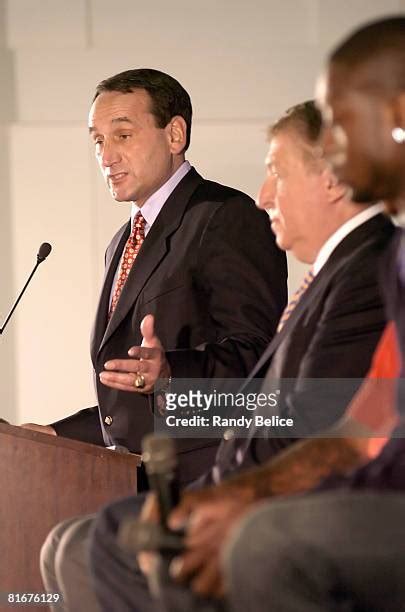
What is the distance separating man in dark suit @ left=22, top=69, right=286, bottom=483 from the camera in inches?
135

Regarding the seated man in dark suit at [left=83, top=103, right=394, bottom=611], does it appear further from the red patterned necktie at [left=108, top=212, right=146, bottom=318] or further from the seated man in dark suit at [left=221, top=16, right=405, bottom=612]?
the red patterned necktie at [left=108, top=212, right=146, bottom=318]

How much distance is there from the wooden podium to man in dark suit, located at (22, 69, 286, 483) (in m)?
0.26

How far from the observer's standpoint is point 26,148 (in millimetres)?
5297

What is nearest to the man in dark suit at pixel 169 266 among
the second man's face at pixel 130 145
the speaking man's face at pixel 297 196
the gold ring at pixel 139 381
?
the second man's face at pixel 130 145

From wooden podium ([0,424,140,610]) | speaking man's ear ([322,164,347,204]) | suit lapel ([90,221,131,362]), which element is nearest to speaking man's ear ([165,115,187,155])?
suit lapel ([90,221,131,362])

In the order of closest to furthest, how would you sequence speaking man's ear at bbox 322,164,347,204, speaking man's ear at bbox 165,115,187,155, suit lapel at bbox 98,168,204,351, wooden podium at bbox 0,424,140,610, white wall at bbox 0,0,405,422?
speaking man's ear at bbox 322,164,347,204
wooden podium at bbox 0,424,140,610
suit lapel at bbox 98,168,204,351
speaking man's ear at bbox 165,115,187,155
white wall at bbox 0,0,405,422

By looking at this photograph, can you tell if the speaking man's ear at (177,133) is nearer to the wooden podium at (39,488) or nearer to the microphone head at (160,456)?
the wooden podium at (39,488)

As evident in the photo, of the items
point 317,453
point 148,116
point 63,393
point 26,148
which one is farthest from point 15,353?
point 317,453

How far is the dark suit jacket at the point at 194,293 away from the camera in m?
3.45

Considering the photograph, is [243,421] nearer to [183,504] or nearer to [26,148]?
[183,504]

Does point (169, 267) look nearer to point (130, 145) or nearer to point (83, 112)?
point (130, 145)

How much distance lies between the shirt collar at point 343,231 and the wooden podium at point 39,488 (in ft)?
2.56

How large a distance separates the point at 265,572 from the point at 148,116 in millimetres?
2460

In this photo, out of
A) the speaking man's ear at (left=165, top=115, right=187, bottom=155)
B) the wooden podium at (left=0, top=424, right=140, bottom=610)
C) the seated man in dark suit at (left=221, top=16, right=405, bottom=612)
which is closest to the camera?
the seated man in dark suit at (left=221, top=16, right=405, bottom=612)
